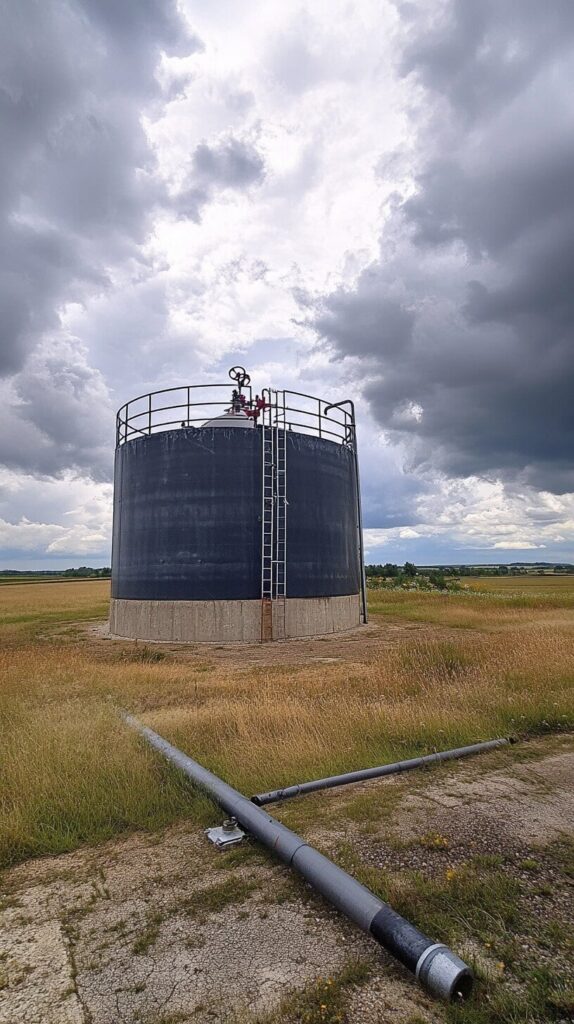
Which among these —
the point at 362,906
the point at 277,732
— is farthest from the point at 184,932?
the point at 277,732

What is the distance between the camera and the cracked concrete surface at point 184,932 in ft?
10.3

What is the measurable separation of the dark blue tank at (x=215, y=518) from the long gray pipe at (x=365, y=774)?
588 inches

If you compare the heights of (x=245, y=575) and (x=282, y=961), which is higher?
(x=245, y=575)

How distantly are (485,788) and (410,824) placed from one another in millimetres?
1362

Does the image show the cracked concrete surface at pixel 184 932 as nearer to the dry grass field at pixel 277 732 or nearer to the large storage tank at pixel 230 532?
the dry grass field at pixel 277 732

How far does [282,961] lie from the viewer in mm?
3428

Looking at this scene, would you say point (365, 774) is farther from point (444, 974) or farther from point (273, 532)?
point (273, 532)

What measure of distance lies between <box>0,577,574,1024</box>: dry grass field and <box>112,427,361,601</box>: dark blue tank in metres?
6.35

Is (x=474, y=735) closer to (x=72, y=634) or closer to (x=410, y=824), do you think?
(x=410, y=824)

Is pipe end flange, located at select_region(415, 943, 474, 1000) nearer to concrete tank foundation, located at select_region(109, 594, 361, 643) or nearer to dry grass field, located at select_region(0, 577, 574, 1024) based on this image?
dry grass field, located at select_region(0, 577, 574, 1024)

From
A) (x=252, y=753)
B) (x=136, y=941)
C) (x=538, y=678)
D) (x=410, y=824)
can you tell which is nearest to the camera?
(x=136, y=941)

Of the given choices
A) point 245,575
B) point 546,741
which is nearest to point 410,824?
point 546,741

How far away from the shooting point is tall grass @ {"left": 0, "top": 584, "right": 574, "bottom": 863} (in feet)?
19.1

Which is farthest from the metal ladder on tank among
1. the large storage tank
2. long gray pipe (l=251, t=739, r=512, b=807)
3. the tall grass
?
long gray pipe (l=251, t=739, r=512, b=807)
